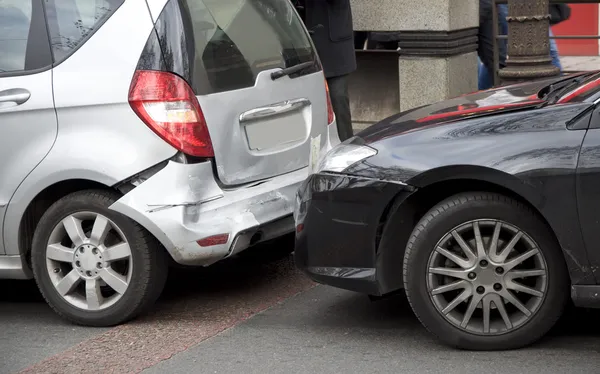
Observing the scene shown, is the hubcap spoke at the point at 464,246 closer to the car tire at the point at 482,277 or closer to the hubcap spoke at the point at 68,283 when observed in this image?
the car tire at the point at 482,277

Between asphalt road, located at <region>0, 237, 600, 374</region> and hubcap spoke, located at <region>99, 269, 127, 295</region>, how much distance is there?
0.23 m

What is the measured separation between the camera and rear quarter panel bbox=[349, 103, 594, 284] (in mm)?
4629

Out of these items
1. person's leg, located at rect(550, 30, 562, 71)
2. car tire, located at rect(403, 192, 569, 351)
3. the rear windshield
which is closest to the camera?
car tire, located at rect(403, 192, 569, 351)

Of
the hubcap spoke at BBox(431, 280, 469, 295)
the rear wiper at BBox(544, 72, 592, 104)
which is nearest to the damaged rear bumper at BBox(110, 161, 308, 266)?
the hubcap spoke at BBox(431, 280, 469, 295)

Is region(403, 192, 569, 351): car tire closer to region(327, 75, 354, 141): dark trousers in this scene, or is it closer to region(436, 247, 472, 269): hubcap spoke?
region(436, 247, 472, 269): hubcap spoke

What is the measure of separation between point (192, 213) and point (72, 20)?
113cm

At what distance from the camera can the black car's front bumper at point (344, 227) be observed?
16.2ft

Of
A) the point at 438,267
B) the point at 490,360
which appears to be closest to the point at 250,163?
the point at 438,267

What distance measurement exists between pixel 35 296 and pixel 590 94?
10.6ft

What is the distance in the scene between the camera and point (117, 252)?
5.43 meters

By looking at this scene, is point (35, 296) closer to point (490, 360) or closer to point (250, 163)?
point (250, 163)

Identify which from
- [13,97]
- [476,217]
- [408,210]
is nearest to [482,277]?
[476,217]

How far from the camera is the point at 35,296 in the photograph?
634cm

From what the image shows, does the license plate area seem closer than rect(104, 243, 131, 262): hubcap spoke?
No
